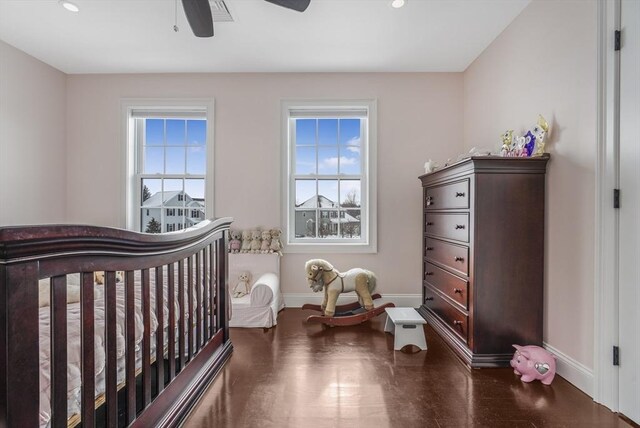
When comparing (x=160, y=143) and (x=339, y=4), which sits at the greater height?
(x=339, y=4)

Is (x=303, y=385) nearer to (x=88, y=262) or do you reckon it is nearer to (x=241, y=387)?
(x=241, y=387)

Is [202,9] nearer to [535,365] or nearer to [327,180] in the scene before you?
[327,180]

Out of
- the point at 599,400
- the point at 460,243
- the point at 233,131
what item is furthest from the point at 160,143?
the point at 599,400

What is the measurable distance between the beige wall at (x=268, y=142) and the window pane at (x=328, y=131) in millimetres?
274

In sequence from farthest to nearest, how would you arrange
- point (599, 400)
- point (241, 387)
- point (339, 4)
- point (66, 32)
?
point (66, 32) < point (339, 4) < point (241, 387) < point (599, 400)

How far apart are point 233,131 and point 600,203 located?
3093 mm

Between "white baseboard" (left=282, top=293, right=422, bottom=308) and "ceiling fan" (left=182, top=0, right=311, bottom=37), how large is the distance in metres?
2.53

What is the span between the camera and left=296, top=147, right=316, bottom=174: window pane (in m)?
3.53

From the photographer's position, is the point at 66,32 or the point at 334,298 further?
the point at 334,298

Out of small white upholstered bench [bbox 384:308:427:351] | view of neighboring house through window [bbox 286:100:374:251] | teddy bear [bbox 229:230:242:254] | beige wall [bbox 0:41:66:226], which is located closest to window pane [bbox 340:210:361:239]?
view of neighboring house through window [bbox 286:100:374:251]

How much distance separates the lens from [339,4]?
229 cm

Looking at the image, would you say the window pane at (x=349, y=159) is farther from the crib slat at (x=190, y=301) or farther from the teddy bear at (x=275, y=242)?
the crib slat at (x=190, y=301)

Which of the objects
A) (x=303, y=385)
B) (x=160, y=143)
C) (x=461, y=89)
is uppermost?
(x=461, y=89)

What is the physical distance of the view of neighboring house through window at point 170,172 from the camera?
3523mm
